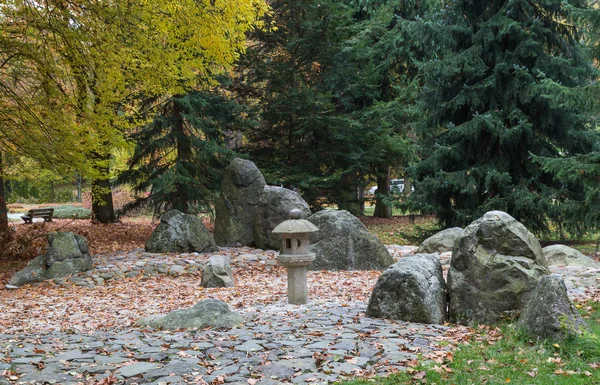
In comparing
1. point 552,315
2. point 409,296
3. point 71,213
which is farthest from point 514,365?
point 71,213

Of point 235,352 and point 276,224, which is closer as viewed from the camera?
point 235,352

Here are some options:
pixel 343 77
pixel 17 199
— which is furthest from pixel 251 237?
pixel 17 199

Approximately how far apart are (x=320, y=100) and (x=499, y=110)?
20.4ft

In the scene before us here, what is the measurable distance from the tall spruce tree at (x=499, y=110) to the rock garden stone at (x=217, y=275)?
20.5 feet

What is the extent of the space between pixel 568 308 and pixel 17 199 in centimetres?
3575

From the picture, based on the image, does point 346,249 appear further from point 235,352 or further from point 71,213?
point 71,213

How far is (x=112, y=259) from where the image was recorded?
1190 centimetres

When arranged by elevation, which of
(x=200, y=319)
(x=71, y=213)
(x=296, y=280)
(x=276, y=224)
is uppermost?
(x=71, y=213)

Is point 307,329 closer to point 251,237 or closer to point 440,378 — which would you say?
point 440,378

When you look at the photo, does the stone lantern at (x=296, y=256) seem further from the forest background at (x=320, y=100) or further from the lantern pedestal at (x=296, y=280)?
the forest background at (x=320, y=100)

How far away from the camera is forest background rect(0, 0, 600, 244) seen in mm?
10320

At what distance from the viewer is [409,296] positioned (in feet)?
21.7

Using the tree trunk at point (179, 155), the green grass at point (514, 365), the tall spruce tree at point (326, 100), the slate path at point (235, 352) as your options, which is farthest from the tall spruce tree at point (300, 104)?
the green grass at point (514, 365)

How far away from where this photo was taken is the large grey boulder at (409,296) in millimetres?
6582
